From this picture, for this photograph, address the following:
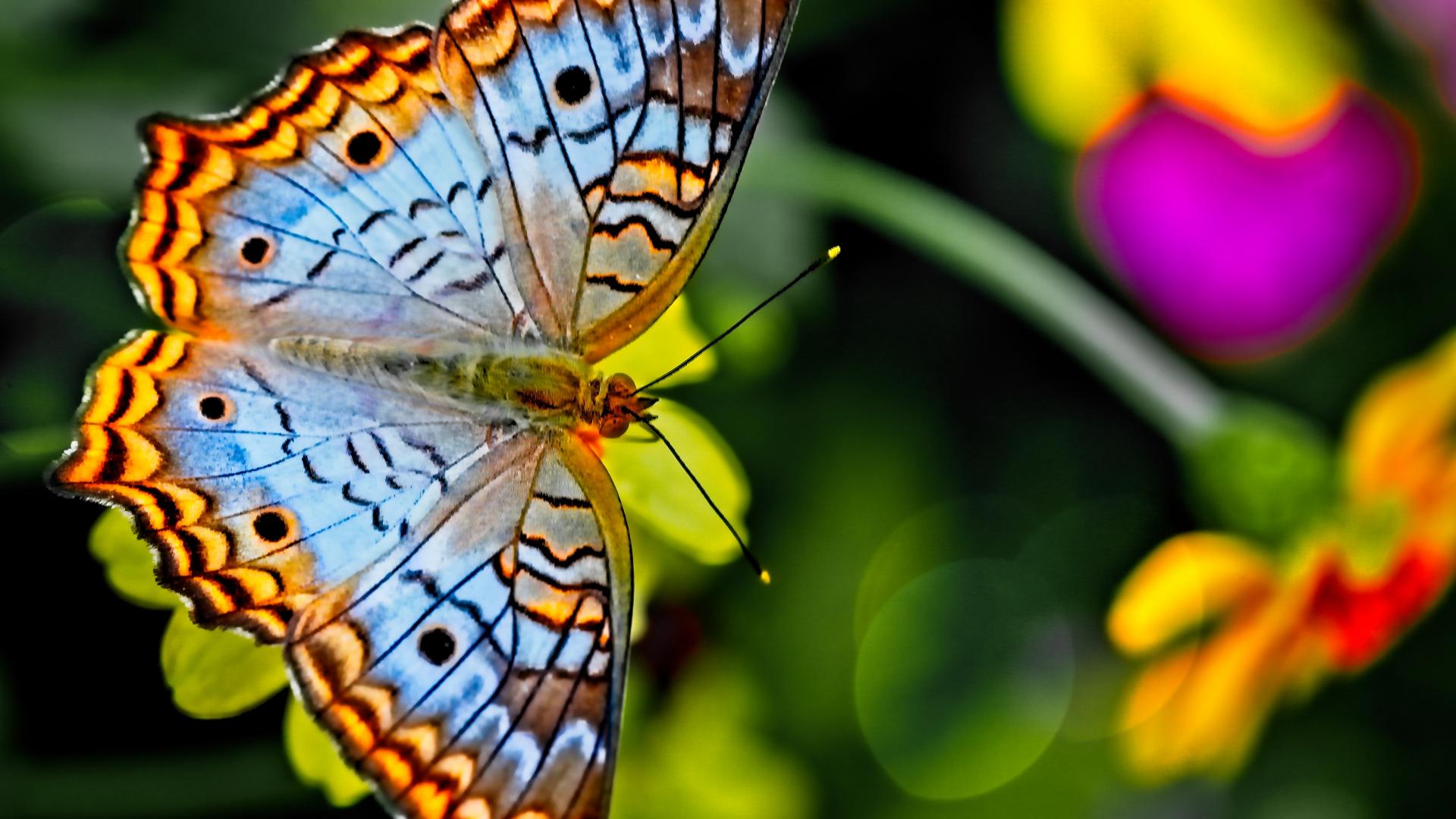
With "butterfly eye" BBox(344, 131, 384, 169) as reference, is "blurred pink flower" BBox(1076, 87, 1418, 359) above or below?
above

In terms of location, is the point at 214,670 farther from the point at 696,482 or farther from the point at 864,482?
the point at 864,482

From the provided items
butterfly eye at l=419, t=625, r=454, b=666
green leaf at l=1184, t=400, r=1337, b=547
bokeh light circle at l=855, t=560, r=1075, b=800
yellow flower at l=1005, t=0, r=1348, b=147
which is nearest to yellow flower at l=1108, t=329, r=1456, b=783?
green leaf at l=1184, t=400, r=1337, b=547

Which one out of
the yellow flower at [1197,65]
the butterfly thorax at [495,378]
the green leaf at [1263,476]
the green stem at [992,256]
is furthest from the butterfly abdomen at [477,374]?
the yellow flower at [1197,65]

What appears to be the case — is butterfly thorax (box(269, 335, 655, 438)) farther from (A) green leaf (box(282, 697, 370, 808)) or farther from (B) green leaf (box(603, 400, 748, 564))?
(A) green leaf (box(282, 697, 370, 808))

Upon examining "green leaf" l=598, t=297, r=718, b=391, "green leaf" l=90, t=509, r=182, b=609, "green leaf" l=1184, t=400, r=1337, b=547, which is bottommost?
"green leaf" l=90, t=509, r=182, b=609

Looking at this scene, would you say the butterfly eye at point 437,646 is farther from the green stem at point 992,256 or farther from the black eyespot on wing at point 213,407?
the green stem at point 992,256

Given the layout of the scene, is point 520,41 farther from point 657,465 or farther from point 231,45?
point 231,45

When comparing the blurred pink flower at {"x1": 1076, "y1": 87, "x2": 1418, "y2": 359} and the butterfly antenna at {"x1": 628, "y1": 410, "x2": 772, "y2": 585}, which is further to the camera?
the blurred pink flower at {"x1": 1076, "y1": 87, "x2": 1418, "y2": 359}

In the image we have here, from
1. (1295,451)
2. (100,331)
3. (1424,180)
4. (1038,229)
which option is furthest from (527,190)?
(1424,180)

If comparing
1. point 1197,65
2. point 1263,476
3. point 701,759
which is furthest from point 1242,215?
point 701,759

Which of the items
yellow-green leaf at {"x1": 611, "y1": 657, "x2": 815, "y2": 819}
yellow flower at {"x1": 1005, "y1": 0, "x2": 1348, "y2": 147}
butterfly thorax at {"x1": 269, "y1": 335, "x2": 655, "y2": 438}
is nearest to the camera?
butterfly thorax at {"x1": 269, "y1": 335, "x2": 655, "y2": 438}
